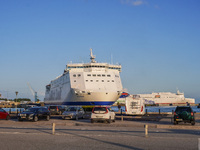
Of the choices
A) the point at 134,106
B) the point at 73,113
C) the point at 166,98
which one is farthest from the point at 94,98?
the point at 166,98

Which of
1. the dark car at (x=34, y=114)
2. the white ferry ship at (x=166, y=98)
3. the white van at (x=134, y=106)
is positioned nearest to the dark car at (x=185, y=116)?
the dark car at (x=34, y=114)

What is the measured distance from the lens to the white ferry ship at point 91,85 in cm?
5956

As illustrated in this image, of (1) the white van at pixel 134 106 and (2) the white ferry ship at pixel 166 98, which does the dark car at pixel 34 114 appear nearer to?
(1) the white van at pixel 134 106

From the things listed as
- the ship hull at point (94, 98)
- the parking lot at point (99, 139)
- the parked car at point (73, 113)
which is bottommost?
the parking lot at point (99, 139)

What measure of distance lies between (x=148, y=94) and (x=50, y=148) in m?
178

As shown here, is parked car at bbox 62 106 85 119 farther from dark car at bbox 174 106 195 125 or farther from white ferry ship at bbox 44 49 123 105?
white ferry ship at bbox 44 49 123 105

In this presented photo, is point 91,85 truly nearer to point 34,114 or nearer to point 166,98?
point 34,114

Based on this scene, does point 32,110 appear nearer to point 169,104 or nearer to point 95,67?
point 95,67

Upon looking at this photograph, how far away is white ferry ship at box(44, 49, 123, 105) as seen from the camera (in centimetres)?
5956

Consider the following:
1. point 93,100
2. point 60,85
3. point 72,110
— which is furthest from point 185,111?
point 60,85

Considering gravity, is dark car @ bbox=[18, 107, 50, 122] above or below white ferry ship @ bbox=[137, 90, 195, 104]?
below

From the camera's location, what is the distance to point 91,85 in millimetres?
62719

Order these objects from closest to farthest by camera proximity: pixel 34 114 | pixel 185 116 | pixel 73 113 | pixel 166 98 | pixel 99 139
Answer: pixel 99 139
pixel 185 116
pixel 34 114
pixel 73 113
pixel 166 98

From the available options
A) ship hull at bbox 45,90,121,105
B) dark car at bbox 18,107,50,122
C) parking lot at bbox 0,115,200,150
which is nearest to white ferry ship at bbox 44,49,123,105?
ship hull at bbox 45,90,121,105
